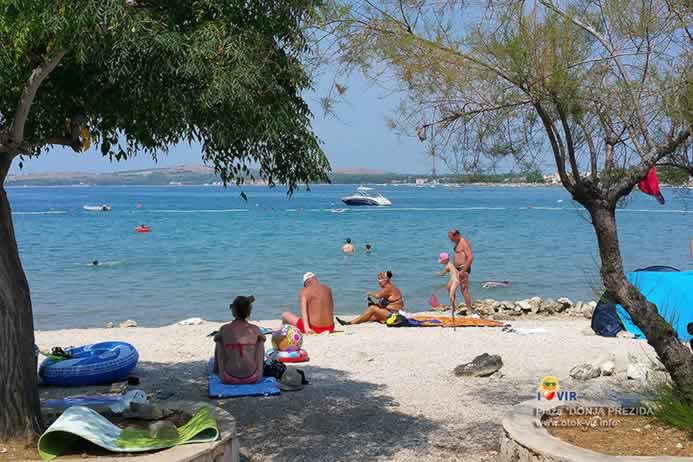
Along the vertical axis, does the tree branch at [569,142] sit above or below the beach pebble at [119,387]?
above

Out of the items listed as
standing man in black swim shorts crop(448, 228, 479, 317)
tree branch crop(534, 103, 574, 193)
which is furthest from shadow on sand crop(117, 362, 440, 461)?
standing man in black swim shorts crop(448, 228, 479, 317)

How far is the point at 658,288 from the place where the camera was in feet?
34.7

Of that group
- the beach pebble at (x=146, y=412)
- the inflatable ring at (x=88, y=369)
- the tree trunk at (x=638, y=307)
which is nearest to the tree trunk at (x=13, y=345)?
the beach pebble at (x=146, y=412)

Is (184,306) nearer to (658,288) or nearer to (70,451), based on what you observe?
(658,288)

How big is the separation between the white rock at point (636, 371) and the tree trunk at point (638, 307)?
2606mm

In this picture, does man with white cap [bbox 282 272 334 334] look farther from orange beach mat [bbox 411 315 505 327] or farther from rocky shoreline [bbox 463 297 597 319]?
rocky shoreline [bbox 463 297 597 319]

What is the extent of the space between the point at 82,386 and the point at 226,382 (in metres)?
1.46

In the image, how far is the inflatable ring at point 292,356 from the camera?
9.26 meters

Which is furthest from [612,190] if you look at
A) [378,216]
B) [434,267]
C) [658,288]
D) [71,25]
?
[378,216]

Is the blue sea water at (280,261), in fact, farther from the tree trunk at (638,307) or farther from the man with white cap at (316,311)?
the man with white cap at (316,311)

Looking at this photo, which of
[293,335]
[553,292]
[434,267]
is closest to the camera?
[293,335]

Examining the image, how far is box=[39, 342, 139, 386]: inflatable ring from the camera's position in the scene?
7742mm

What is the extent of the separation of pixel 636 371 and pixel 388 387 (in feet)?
7.98

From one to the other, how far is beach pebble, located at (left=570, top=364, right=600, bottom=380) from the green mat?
446 centimetres
